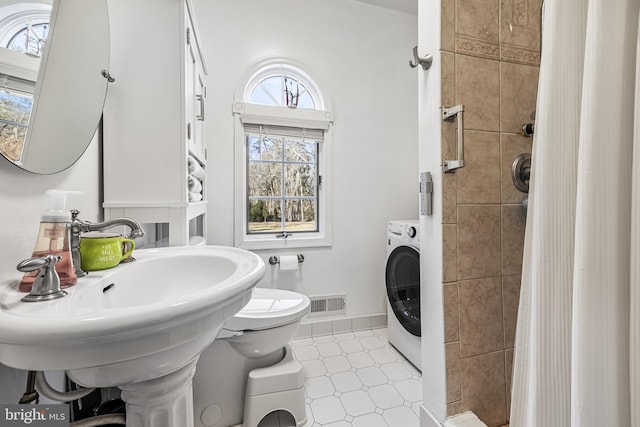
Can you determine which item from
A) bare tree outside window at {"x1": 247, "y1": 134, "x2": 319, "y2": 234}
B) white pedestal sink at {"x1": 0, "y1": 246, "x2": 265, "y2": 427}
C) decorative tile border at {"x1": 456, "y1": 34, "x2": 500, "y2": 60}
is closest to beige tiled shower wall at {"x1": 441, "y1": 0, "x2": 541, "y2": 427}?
decorative tile border at {"x1": 456, "y1": 34, "x2": 500, "y2": 60}

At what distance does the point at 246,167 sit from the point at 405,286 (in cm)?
150

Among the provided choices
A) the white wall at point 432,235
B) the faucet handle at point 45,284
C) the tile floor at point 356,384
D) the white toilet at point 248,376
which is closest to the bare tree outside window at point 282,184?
the tile floor at point 356,384

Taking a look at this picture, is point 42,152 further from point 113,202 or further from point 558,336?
A: point 558,336

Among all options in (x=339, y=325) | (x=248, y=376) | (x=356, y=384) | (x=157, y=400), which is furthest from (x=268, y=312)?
(x=339, y=325)

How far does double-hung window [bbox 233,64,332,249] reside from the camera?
2.05m

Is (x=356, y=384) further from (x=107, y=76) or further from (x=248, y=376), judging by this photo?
(x=107, y=76)

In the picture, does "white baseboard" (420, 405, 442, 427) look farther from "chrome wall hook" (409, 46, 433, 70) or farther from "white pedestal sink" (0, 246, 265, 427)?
"chrome wall hook" (409, 46, 433, 70)

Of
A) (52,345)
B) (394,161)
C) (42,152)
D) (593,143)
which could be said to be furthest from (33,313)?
(394,161)

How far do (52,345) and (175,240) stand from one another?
83cm

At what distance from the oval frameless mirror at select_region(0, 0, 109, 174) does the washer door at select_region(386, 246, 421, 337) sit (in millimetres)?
1668

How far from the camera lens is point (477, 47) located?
3.38 ft

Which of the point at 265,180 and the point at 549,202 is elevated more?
the point at 265,180

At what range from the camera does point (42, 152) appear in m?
0.74

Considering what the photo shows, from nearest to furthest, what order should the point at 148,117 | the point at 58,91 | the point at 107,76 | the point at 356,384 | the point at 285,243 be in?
the point at 58,91 → the point at 107,76 → the point at 148,117 → the point at 356,384 → the point at 285,243
